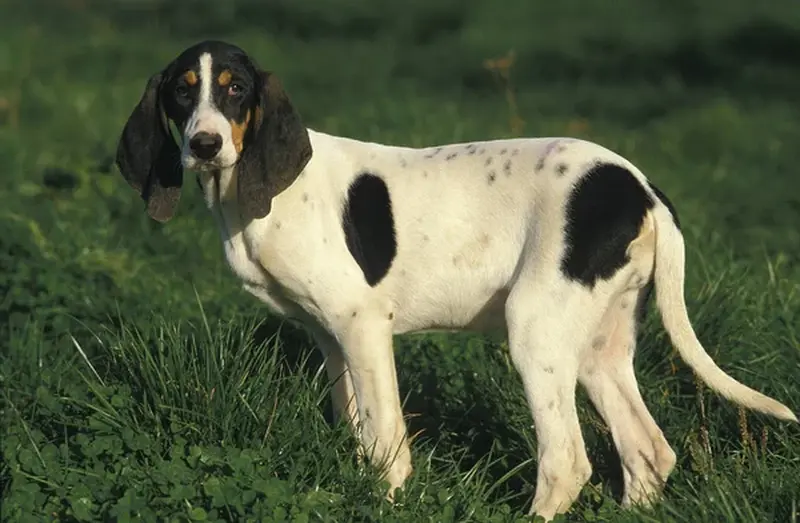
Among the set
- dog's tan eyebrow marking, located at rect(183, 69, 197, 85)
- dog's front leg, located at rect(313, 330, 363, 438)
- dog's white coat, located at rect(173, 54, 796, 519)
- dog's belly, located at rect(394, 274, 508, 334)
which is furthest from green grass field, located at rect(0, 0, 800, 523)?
dog's tan eyebrow marking, located at rect(183, 69, 197, 85)

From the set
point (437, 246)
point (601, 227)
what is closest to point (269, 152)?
point (437, 246)

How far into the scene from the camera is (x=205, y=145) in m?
4.75

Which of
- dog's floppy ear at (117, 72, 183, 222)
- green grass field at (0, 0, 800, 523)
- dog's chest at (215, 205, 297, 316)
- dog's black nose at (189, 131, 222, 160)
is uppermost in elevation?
dog's black nose at (189, 131, 222, 160)

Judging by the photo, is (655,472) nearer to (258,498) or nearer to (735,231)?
(258,498)

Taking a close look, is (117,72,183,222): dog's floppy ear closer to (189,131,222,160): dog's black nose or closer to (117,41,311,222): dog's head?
(117,41,311,222): dog's head

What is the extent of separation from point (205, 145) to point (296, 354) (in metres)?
1.42

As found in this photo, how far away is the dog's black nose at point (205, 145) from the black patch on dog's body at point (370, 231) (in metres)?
0.56

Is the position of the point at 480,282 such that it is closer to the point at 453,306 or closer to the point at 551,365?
the point at 453,306

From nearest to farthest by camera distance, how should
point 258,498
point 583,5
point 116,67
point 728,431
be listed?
point 258,498, point 728,431, point 116,67, point 583,5

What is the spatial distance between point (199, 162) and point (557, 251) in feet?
3.77

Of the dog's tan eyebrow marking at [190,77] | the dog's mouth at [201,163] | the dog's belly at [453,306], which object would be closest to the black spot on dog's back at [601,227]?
the dog's belly at [453,306]

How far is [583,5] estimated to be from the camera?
59.0ft

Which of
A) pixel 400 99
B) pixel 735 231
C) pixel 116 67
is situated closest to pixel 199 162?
pixel 735 231

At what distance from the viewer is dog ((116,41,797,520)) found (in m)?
4.88
